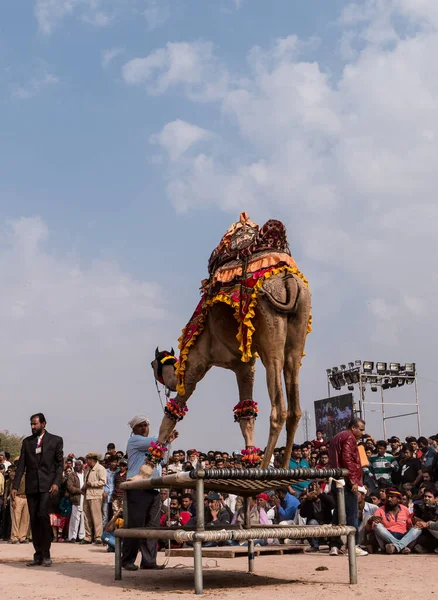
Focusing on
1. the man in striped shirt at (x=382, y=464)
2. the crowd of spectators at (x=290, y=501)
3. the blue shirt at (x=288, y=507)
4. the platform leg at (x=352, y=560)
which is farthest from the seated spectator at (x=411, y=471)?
the platform leg at (x=352, y=560)

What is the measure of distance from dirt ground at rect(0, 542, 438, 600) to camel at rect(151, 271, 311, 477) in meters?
1.16

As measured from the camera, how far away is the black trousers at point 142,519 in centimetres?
833

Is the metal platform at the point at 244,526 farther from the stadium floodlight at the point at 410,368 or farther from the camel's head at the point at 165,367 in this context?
the stadium floodlight at the point at 410,368

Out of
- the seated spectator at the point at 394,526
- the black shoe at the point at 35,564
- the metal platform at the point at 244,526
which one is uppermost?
the metal platform at the point at 244,526

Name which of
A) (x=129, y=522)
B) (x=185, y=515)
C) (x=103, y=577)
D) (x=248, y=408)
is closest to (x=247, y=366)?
(x=248, y=408)

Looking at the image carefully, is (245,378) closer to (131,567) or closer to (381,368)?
(131,567)

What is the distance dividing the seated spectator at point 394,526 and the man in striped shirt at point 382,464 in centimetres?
234

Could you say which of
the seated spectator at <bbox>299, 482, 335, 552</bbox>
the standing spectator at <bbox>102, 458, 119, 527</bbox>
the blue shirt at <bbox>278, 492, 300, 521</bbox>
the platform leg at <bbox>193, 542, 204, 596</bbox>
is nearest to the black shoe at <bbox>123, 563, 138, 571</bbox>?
the platform leg at <bbox>193, 542, 204, 596</bbox>

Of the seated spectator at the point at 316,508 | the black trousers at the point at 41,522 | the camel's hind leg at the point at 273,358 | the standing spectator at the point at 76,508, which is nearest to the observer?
the camel's hind leg at the point at 273,358

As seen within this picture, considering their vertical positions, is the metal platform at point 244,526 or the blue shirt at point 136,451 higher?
the blue shirt at point 136,451

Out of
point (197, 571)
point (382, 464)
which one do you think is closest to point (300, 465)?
point (382, 464)

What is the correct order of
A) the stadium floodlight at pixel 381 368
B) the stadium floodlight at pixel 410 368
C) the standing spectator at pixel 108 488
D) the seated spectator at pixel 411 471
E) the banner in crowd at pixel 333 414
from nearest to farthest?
the seated spectator at pixel 411 471 → the standing spectator at pixel 108 488 → the banner in crowd at pixel 333 414 → the stadium floodlight at pixel 381 368 → the stadium floodlight at pixel 410 368

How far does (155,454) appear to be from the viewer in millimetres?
8125

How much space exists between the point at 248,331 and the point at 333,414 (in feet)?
69.1
